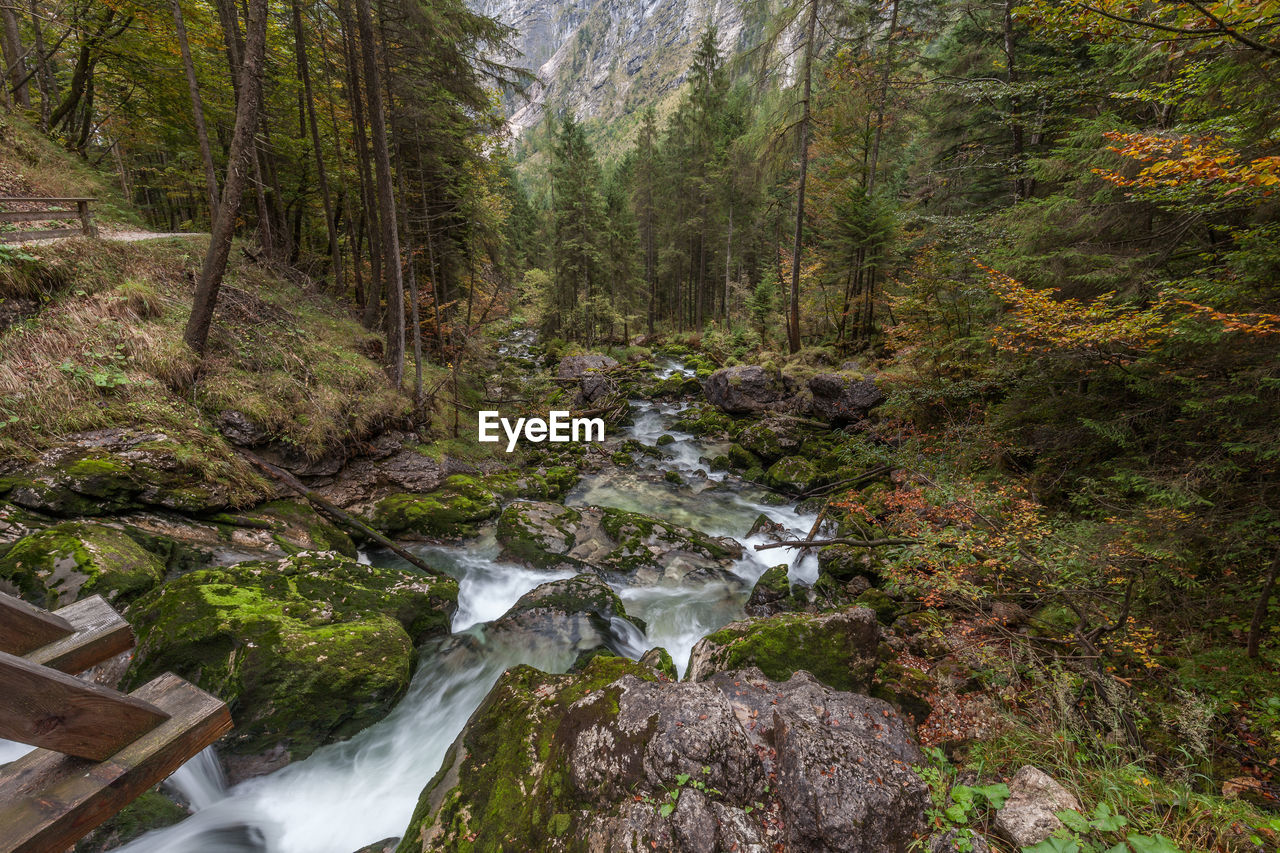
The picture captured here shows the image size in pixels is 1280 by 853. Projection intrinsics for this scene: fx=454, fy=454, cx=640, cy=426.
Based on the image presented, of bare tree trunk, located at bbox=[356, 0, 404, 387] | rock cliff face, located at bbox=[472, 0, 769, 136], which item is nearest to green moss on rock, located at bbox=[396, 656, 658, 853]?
bare tree trunk, located at bbox=[356, 0, 404, 387]

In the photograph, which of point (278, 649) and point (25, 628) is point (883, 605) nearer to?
point (278, 649)

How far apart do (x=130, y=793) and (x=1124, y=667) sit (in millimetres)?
6875

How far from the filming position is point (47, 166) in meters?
11.3

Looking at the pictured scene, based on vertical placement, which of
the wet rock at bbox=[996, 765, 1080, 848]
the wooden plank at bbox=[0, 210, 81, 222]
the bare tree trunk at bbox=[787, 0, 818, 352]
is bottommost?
the wet rock at bbox=[996, 765, 1080, 848]

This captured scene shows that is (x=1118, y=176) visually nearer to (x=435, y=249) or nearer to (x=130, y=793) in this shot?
(x=130, y=793)

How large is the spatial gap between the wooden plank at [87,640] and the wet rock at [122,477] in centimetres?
500

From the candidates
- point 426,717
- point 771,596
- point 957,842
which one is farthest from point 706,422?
point 957,842

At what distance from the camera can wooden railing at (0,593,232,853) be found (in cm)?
138

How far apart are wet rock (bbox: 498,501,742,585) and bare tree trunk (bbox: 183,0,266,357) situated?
620 centimetres

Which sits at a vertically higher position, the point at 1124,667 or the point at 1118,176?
the point at 1118,176

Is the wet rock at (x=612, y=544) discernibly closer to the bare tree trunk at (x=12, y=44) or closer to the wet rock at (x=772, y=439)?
the wet rock at (x=772, y=439)

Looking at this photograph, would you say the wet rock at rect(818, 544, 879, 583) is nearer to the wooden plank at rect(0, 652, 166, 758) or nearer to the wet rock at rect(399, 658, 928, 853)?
the wet rock at rect(399, 658, 928, 853)

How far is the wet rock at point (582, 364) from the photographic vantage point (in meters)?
22.7

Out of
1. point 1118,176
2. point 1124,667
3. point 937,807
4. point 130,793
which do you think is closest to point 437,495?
point 130,793
